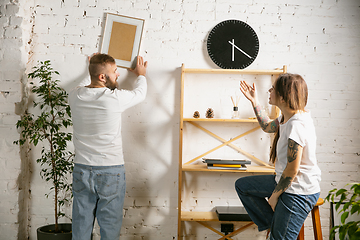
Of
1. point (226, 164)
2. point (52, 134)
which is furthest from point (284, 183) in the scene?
point (52, 134)

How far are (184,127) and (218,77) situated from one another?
0.59m

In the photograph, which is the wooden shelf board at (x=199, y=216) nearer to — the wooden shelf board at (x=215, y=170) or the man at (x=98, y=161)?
the wooden shelf board at (x=215, y=170)

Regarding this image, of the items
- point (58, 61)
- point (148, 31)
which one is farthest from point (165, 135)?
point (58, 61)

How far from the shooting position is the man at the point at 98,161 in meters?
2.11

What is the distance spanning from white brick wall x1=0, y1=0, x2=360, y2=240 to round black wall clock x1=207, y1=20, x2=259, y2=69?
0.07 meters

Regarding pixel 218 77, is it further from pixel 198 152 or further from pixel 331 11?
pixel 331 11

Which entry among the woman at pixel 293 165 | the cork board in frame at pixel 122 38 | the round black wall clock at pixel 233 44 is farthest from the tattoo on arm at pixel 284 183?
the cork board in frame at pixel 122 38

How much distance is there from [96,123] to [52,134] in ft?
2.68

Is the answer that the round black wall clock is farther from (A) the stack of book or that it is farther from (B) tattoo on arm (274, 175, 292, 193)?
(B) tattoo on arm (274, 175, 292, 193)

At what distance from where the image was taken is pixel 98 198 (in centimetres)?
219

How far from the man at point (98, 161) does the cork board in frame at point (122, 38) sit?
0.63 meters

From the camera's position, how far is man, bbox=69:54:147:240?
2.11 m

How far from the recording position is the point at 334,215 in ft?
8.95

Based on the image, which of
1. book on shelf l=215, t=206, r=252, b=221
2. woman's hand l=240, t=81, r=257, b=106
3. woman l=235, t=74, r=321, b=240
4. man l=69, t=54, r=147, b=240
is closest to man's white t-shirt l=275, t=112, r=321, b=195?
woman l=235, t=74, r=321, b=240
